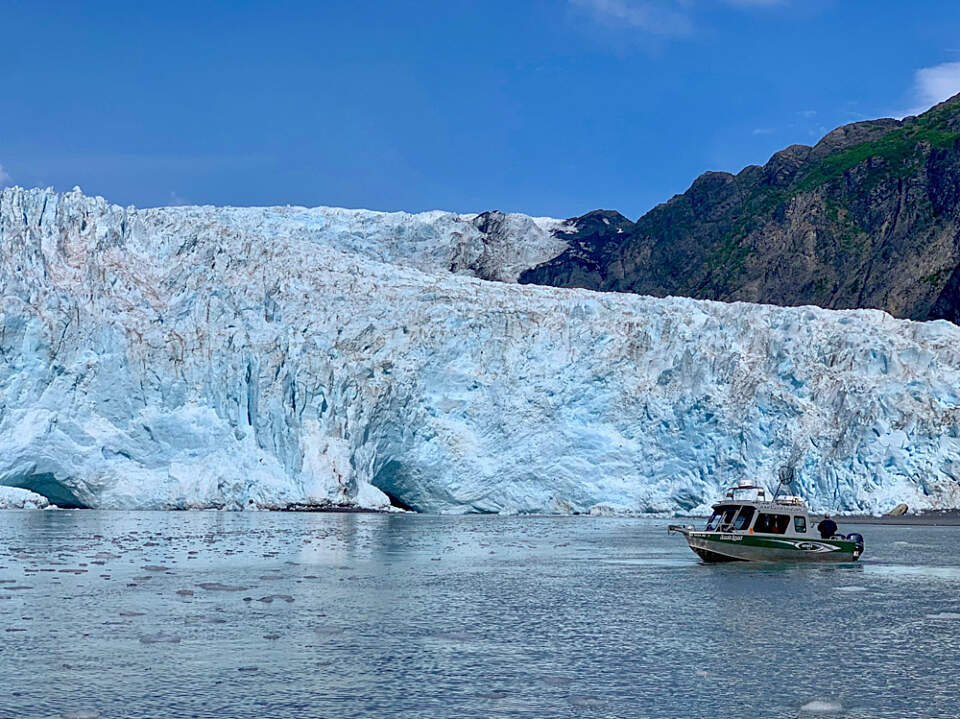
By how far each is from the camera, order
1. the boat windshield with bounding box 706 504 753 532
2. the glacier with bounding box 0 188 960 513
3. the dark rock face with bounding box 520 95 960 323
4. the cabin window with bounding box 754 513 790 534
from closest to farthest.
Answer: the cabin window with bounding box 754 513 790 534 → the boat windshield with bounding box 706 504 753 532 → the glacier with bounding box 0 188 960 513 → the dark rock face with bounding box 520 95 960 323

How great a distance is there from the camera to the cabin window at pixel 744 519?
84.8 ft

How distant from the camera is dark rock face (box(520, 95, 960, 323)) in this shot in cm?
8375

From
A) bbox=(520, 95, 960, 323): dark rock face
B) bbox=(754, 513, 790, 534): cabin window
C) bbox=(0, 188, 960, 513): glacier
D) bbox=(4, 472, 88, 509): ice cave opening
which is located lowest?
bbox=(754, 513, 790, 534): cabin window

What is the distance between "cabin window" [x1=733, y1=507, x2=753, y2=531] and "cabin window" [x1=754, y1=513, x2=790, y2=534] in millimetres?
239

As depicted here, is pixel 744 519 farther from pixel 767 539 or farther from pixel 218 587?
pixel 218 587

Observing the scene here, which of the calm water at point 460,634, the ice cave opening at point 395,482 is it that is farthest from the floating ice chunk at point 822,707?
the ice cave opening at point 395,482

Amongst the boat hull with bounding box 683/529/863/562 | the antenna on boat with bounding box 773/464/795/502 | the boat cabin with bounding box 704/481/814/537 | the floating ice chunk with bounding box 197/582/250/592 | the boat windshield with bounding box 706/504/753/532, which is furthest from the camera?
the antenna on boat with bounding box 773/464/795/502

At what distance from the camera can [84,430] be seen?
1574 inches

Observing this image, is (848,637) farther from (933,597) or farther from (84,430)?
(84,430)

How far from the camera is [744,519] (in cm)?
2597

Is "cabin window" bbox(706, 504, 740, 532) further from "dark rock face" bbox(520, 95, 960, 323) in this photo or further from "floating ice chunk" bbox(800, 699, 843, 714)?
"dark rock face" bbox(520, 95, 960, 323)

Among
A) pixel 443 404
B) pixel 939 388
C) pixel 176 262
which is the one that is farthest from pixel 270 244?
pixel 939 388

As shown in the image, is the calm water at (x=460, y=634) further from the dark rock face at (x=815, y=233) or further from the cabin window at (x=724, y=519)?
the dark rock face at (x=815, y=233)

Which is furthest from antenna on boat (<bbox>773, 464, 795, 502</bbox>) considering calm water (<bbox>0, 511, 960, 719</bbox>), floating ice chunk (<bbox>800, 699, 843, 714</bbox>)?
floating ice chunk (<bbox>800, 699, 843, 714</bbox>)
